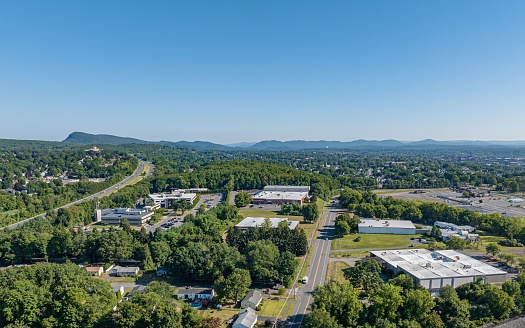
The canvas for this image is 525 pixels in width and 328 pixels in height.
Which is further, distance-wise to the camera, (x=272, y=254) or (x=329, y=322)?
(x=272, y=254)

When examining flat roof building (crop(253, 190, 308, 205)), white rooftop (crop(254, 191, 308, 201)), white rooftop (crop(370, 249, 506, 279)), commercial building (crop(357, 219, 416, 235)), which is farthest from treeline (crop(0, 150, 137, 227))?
white rooftop (crop(370, 249, 506, 279))

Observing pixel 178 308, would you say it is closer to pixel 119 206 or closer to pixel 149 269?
pixel 149 269

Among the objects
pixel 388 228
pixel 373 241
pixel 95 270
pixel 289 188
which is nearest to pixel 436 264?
pixel 373 241

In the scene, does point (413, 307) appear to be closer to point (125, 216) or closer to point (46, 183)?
point (125, 216)

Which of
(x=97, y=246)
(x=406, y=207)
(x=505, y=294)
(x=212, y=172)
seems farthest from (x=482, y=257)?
(x=212, y=172)

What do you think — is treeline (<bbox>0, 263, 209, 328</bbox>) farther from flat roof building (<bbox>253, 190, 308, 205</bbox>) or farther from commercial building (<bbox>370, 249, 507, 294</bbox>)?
flat roof building (<bbox>253, 190, 308, 205</bbox>)
